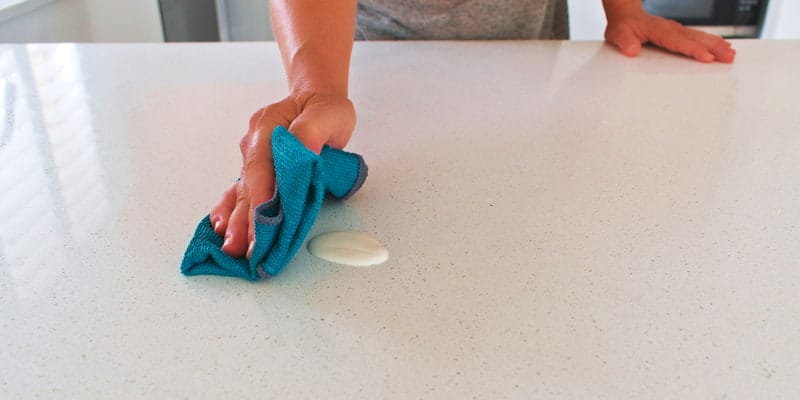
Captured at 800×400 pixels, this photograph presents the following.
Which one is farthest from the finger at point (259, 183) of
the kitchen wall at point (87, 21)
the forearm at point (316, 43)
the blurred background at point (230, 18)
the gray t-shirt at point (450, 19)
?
the blurred background at point (230, 18)

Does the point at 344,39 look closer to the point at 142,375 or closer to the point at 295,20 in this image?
the point at 295,20

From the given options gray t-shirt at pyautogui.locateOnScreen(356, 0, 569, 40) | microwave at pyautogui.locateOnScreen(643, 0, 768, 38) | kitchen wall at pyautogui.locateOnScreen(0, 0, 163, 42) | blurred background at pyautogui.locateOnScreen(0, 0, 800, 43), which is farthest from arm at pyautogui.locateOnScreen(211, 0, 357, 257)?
microwave at pyautogui.locateOnScreen(643, 0, 768, 38)

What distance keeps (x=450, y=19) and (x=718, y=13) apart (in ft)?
4.78

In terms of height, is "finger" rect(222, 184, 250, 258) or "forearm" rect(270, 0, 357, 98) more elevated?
"forearm" rect(270, 0, 357, 98)

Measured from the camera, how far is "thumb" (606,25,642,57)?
97 cm

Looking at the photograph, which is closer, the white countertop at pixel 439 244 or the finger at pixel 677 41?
the white countertop at pixel 439 244

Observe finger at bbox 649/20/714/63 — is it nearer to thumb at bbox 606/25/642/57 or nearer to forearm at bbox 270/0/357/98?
thumb at bbox 606/25/642/57

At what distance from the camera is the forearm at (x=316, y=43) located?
0.63 meters

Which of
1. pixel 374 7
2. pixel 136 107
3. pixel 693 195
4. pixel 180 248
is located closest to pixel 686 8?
pixel 374 7

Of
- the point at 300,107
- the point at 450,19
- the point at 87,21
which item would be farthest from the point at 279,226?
the point at 87,21

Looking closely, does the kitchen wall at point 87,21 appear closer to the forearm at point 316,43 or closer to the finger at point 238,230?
the forearm at point 316,43

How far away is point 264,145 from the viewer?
528mm

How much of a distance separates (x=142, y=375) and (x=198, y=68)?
2.06 feet

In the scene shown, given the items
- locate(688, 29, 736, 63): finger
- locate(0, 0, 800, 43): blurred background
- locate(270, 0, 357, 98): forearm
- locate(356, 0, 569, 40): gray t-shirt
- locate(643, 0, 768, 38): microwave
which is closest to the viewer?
locate(270, 0, 357, 98): forearm
